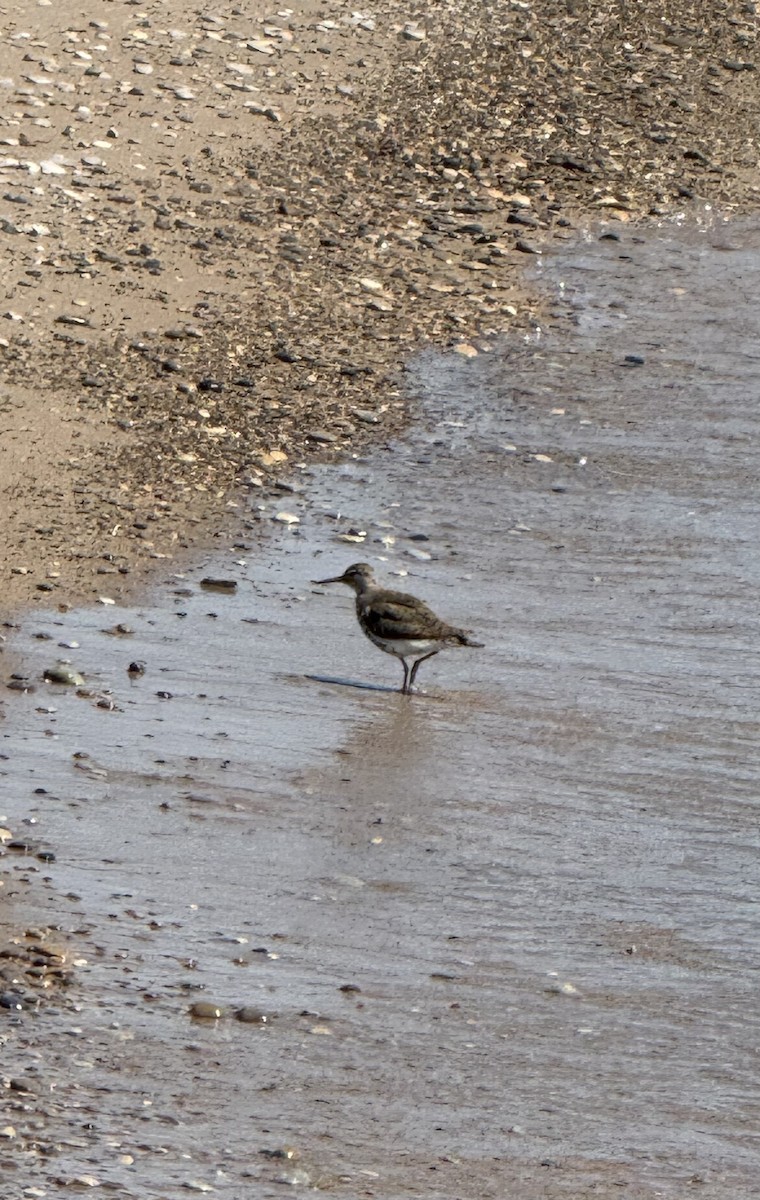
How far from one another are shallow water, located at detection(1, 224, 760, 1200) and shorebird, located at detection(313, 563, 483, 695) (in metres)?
0.19

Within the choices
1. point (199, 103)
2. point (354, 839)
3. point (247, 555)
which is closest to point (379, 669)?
point (247, 555)

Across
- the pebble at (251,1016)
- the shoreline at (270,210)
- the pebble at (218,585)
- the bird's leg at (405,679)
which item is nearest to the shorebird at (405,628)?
the bird's leg at (405,679)

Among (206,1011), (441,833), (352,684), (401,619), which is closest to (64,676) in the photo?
(352,684)

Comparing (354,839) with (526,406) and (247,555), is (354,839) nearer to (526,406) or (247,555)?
(247,555)

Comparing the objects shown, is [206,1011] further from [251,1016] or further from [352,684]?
[352,684]

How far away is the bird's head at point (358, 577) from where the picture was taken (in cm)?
931

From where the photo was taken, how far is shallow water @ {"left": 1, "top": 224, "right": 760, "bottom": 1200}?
604cm

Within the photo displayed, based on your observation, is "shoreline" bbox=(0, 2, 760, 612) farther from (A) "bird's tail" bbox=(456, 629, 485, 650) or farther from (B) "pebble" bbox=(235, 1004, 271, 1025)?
(B) "pebble" bbox=(235, 1004, 271, 1025)

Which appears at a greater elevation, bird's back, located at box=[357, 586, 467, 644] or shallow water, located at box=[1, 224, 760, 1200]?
bird's back, located at box=[357, 586, 467, 644]

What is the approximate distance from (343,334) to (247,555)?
8.71ft

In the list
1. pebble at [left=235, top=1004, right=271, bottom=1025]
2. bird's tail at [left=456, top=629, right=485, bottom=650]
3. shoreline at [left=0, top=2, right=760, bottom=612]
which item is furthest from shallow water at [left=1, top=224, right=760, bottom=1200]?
shoreline at [left=0, top=2, right=760, bottom=612]

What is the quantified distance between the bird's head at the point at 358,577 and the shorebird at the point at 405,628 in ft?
0.38

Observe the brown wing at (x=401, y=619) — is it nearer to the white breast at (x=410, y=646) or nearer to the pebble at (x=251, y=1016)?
the white breast at (x=410, y=646)

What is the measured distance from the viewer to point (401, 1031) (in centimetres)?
648
